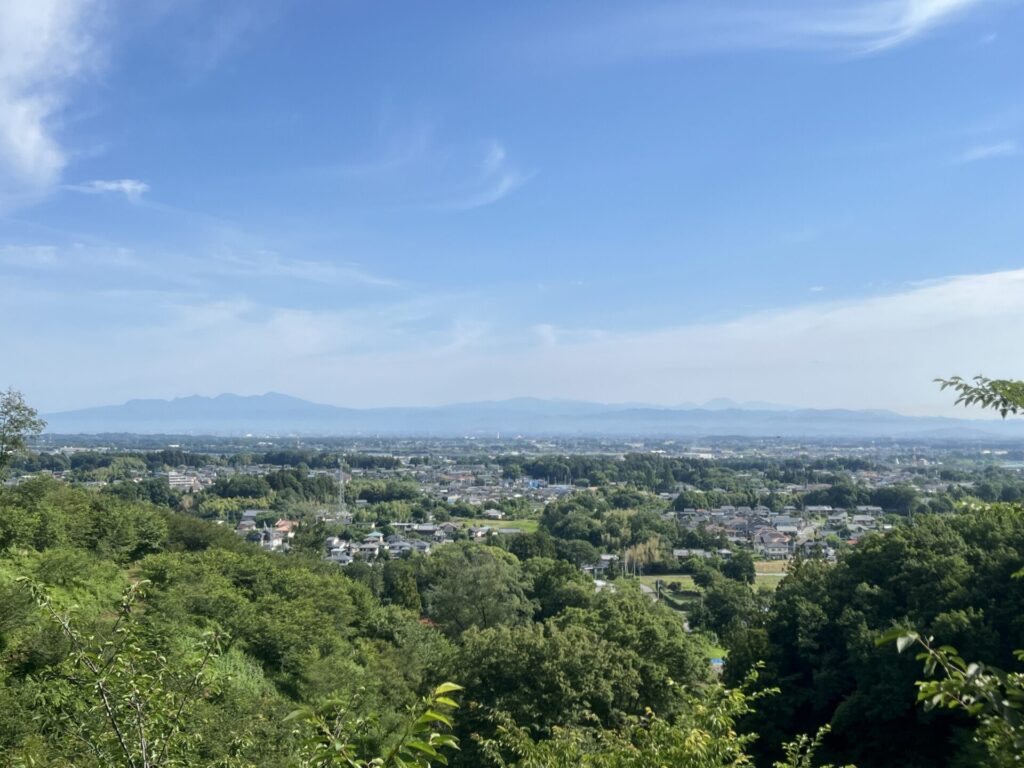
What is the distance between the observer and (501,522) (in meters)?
49.6

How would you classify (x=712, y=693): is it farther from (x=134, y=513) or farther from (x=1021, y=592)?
(x=134, y=513)

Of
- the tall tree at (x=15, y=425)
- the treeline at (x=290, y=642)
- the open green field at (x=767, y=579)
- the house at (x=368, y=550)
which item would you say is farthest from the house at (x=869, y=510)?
the tall tree at (x=15, y=425)

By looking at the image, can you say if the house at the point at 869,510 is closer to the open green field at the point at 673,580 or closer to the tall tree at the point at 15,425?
the open green field at the point at 673,580

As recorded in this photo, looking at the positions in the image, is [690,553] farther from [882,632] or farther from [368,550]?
[882,632]


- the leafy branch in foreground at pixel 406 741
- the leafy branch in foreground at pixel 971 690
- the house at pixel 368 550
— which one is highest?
the leafy branch in foreground at pixel 971 690

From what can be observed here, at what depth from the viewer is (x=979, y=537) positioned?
45.8 feet

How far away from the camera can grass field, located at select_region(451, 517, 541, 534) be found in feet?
152

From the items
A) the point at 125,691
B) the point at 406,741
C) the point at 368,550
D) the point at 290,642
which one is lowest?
the point at 368,550

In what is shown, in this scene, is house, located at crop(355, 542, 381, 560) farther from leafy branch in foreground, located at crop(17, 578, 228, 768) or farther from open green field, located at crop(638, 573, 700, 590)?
leafy branch in foreground, located at crop(17, 578, 228, 768)

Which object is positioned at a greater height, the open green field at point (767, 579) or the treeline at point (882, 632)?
the treeline at point (882, 632)

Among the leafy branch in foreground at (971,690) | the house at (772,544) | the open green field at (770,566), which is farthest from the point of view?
the house at (772,544)

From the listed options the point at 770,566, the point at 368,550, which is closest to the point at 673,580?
the point at 770,566

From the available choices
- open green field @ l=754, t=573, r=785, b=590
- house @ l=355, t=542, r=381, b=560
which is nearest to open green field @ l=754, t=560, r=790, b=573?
open green field @ l=754, t=573, r=785, b=590

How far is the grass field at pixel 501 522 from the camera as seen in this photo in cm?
4644
